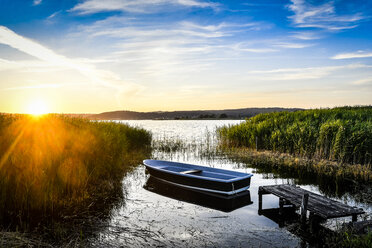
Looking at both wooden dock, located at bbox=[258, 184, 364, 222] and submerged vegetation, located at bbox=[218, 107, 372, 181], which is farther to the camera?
submerged vegetation, located at bbox=[218, 107, 372, 181]

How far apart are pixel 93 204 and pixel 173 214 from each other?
2.52 meters

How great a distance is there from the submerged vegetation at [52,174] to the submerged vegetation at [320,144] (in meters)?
9.50

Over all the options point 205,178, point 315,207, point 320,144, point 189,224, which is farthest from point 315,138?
point 189,224

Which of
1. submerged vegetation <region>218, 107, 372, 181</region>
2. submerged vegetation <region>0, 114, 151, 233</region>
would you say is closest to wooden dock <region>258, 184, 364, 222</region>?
submerged vegetation <region>218, 107, 372, 181</region>

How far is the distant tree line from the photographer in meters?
13.4

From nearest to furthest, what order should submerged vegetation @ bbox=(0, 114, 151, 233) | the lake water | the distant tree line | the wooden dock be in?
the lake water, the wooden dock, submerged vegetation @ bbox=(0, 114, 151, 233), the distant tree line

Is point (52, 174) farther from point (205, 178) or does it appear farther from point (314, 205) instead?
A: point (314, 205)

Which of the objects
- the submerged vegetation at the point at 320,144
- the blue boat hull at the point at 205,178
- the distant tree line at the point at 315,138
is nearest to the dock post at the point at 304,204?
the blue boat hull at the point at 205,178

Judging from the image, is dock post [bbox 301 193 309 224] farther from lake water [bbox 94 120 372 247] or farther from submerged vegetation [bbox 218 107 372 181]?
submerged vegetation [bbox 218 107 372 181]

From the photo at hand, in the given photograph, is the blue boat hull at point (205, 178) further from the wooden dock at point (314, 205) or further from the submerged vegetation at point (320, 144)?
the submerged vegetation at point (320, 144)

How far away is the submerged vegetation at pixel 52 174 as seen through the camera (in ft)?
21.8

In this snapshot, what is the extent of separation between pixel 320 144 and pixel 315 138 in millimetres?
475

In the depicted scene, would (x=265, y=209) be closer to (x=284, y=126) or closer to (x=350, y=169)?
(x=350, y=169)

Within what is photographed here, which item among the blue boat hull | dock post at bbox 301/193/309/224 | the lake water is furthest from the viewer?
the blue boat hull
